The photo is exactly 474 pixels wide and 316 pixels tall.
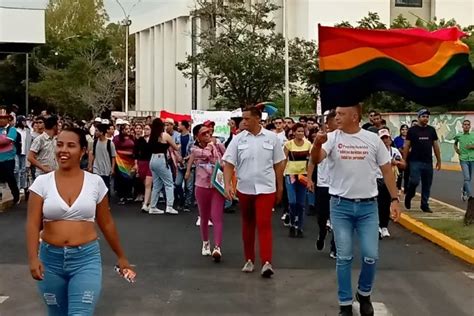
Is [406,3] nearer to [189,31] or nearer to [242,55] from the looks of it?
[189,31]

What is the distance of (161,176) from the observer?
15.3 meters

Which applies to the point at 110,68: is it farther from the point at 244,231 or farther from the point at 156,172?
the point at 244,231

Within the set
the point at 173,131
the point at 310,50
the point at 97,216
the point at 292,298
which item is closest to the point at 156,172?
the point at 173,131

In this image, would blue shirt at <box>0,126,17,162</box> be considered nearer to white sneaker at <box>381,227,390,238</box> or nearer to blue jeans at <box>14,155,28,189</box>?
blue jeans at <box>14,155,28,189</box>

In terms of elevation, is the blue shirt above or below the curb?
above

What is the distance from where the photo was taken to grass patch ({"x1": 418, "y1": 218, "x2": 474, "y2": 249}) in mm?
11172

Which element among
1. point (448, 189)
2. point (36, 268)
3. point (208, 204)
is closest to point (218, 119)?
point (448, 189)

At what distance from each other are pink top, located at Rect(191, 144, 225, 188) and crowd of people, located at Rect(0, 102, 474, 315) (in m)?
0.02

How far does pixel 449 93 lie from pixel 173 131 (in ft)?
33.9

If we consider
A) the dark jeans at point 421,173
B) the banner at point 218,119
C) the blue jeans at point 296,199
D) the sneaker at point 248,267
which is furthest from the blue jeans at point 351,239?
the banner at point 218,119

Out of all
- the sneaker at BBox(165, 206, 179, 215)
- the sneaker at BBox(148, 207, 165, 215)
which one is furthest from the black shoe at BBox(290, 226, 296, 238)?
the sneaker at BBox(148, 207, 165, 215)

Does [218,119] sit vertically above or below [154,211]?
above

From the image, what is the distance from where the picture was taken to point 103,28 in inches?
3588

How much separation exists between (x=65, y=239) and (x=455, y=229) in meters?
8.11
